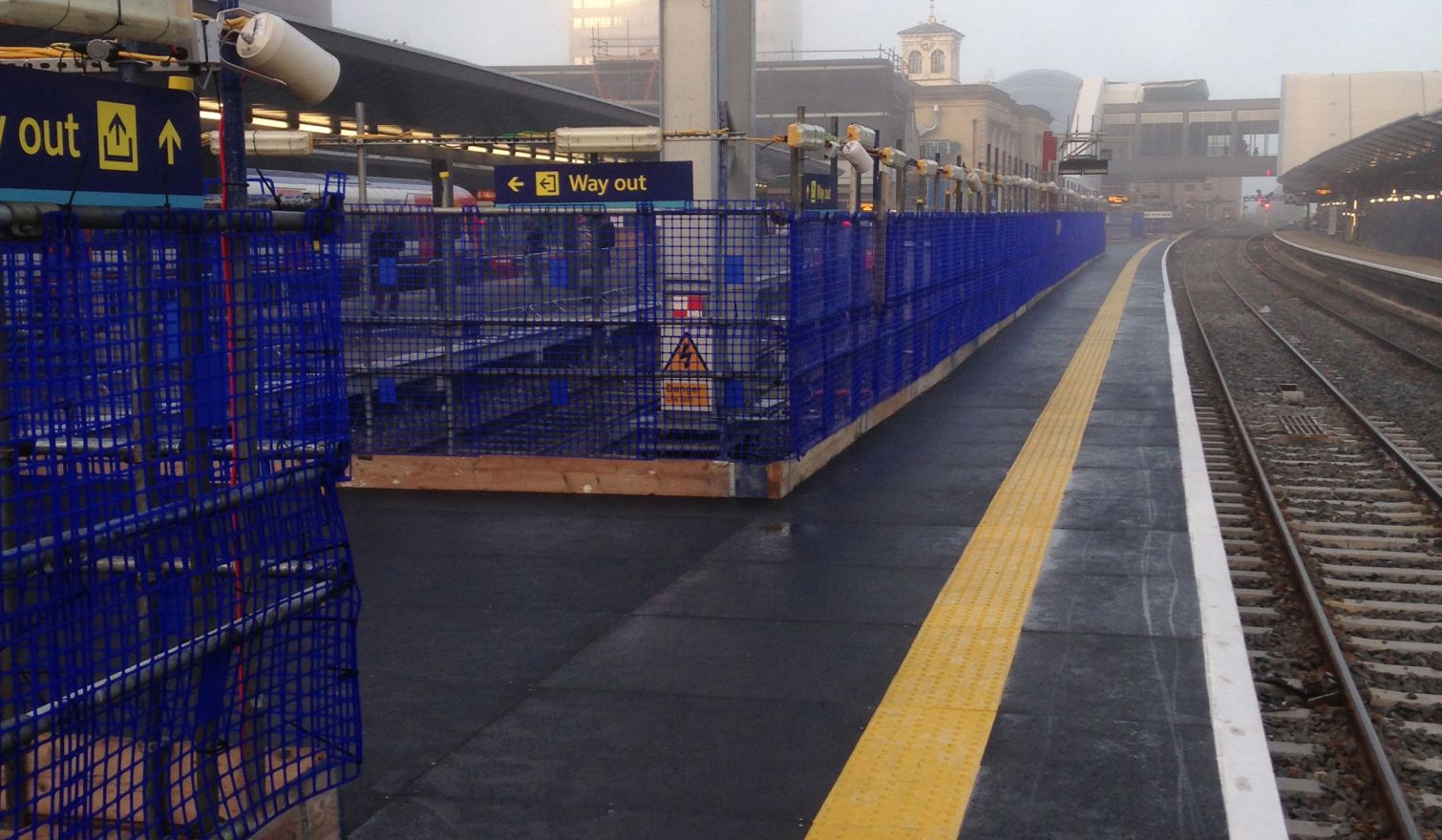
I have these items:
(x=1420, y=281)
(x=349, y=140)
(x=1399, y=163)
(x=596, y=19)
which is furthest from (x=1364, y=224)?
(x=596, y=19)

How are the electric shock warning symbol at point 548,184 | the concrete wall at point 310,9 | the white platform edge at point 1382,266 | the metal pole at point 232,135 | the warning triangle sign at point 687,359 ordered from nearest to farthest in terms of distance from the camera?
the metal pole at point 232,135 → the warning triangle sign at point 687,359 → the electric shock warning symbol at point 548,184 → the white platform edge at point 1382,266 → the concrete wall at point 310,9

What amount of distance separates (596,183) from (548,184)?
505mm

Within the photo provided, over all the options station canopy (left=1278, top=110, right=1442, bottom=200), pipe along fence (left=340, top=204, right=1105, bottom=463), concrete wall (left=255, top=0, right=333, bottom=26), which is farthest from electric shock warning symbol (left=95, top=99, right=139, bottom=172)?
concrete wall (left=255, top=0, right=333, bottom=26)

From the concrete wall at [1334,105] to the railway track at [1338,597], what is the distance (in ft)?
388

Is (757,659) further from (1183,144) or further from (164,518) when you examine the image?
(1183,144)

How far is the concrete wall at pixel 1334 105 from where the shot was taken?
407 ft

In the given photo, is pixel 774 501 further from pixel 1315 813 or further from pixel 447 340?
pixel 1315 813

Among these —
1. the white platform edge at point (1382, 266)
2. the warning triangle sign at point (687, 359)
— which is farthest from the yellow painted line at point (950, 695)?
the white platform edge at point (1382, 266)

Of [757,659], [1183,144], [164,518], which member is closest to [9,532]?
[164,518]

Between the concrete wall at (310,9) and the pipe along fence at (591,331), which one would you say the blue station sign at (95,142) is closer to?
the pipe along fence at (591,331)

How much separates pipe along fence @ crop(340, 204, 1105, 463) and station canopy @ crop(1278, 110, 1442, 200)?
28.8 metres

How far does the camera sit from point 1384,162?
50.2m

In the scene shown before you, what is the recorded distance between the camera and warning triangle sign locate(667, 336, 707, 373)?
414 inches

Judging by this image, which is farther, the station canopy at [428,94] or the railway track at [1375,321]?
the railway track at [1375,321]
